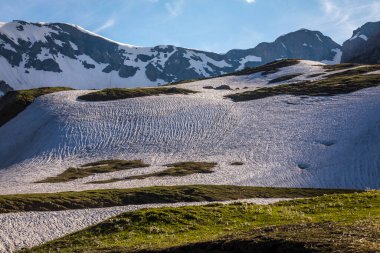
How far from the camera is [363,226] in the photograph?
64.6ft

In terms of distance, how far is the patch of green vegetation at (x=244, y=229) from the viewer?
1794cm

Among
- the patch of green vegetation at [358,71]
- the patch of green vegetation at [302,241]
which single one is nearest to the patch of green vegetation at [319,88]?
the patch of green vegetation at [358,71]

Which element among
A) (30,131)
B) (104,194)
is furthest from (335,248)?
(30,131)

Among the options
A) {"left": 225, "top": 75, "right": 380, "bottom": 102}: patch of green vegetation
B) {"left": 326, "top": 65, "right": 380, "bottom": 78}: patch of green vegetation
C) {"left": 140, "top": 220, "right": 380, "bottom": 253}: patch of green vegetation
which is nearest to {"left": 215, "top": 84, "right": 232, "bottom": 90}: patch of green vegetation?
{"left": 225, "top": 75, "right": 380, "bottom": 102}: patch of green vegetation

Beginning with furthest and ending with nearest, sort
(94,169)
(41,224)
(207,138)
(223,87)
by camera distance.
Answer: (223,87)
(207,138)
(94,169)
(41,224)

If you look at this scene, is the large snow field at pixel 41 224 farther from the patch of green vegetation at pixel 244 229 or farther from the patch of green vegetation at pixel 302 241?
the patch of green vegetation at pixel 302 241

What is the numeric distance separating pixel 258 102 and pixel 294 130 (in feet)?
85.7

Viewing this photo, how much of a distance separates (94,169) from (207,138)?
23379 mm

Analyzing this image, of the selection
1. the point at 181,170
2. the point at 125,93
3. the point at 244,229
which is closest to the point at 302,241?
the point at 244,229

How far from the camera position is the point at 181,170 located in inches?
2549

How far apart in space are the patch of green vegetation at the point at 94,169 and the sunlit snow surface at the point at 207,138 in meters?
2.20

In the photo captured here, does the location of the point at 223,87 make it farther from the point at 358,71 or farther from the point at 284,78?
the point at 358,71

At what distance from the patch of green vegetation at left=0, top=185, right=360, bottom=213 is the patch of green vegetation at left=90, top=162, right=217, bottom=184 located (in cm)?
1093

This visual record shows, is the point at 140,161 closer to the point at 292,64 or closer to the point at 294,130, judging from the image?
the point at 294,130
